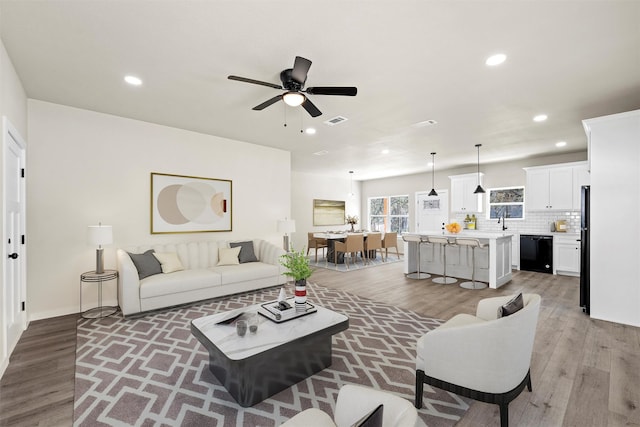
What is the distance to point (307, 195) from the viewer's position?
945 cm

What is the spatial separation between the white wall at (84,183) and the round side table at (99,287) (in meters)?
0.13

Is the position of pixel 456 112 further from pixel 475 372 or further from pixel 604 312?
pixel 475 372

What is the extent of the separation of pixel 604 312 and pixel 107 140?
23.5ft

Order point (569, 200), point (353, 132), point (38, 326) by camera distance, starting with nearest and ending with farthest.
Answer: point (38, 326), point (353, 132), point (569, 200)

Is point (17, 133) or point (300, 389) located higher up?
point (17, 133)

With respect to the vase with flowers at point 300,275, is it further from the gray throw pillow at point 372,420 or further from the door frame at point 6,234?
the door frame at point 6,234

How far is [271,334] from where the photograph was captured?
2.39m

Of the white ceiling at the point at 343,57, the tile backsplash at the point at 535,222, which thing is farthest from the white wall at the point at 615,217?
the tile backsplash at the point at 535,222

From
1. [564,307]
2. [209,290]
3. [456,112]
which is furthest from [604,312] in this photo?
[209,290]

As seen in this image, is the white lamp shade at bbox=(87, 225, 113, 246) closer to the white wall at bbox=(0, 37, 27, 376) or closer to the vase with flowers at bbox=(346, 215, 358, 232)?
the white wall at bbox=(0, 37, 27, 376)

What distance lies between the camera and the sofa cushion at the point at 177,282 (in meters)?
3.82

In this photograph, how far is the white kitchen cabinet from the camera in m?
6.22

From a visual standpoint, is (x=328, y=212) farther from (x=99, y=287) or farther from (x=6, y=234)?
(x=6, y=234)

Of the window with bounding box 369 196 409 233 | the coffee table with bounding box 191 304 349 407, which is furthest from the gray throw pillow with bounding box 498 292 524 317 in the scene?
the window with bounding box 369 196 409 233
